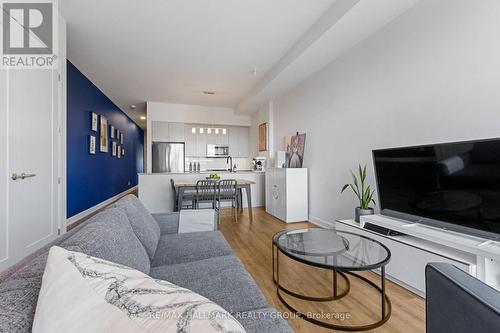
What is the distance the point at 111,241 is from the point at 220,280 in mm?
601

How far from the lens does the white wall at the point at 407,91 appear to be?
1789 mm

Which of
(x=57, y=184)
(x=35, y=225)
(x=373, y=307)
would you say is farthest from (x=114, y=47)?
(x=373, y=307)

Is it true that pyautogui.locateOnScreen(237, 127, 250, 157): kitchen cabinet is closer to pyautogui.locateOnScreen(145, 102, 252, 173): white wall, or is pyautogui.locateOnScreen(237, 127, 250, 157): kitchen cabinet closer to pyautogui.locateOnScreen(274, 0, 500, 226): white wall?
pyautogui.locateOnScreen(145, 102, 252, 173): white wall

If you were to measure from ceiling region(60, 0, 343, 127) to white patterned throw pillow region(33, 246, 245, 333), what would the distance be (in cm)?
274

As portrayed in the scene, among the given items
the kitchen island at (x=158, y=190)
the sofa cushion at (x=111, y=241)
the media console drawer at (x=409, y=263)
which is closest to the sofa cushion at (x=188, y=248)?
the sofa cushion at (x=111, y=241)

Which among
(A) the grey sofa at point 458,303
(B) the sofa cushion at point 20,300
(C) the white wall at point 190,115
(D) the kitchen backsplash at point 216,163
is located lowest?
(A) the grey sofa at point 458,303

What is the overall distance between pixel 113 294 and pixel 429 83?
280 centimetres

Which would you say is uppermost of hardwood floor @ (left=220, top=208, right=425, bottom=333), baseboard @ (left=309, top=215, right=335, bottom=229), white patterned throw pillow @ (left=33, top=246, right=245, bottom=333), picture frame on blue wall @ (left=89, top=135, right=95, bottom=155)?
picture frame on blue wall @ (left=89, top=135, right=95, bottom=155)

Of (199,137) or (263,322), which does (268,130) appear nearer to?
(199,137)

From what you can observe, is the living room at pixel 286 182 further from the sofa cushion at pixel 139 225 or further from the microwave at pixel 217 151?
the microwave at pixel 217 151

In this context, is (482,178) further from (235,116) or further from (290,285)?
(235,116)

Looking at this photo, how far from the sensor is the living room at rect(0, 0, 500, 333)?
2.17ft

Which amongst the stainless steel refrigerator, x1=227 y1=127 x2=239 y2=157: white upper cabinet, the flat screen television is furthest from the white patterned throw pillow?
x1=227 y1=127 x2=239 y2=157: white upper cabinet

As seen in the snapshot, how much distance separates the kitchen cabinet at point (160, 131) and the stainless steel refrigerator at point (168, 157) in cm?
11
